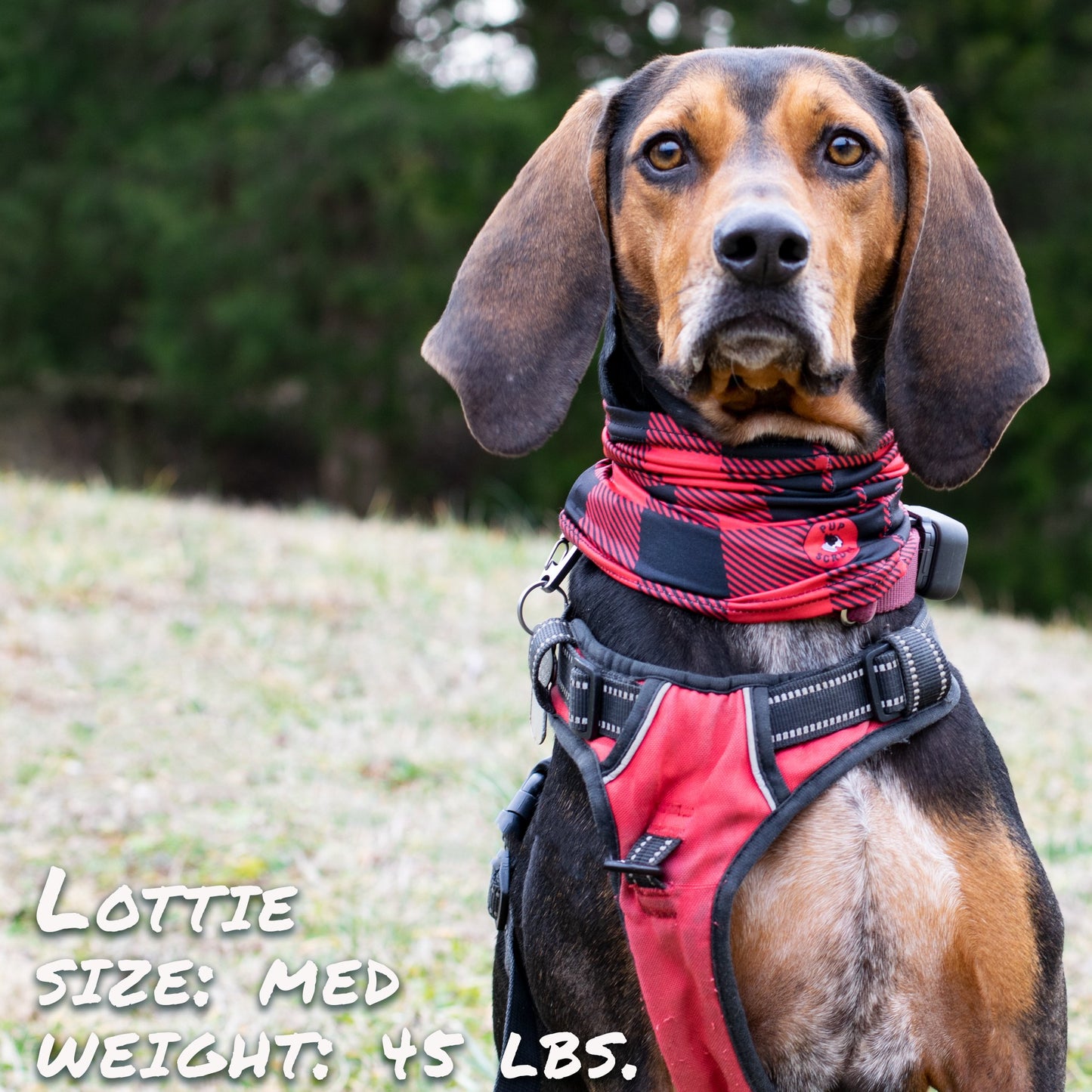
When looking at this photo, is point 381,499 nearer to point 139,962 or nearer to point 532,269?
point 139,962

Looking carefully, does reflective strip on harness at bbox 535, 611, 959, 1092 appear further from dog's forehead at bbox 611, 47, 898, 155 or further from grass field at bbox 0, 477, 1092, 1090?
grass field at bbox 0, 477, 1092, 1090

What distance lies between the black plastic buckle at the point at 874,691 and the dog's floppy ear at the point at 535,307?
0.65 m

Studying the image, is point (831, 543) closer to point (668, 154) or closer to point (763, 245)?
point (763, 245)

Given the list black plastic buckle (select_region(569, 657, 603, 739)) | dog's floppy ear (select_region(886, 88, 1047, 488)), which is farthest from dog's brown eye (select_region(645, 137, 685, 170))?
black plastic buckle (select_region(569, 657, 603, 739))

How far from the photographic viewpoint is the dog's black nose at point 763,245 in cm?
201

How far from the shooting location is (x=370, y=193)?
13.6 m

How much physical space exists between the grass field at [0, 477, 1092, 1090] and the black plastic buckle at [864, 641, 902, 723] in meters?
1.53

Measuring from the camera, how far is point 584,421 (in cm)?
1330

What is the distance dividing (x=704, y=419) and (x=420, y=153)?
10928mm

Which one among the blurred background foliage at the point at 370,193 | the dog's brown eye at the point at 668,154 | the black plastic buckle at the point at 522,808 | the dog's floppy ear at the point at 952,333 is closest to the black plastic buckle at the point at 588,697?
the black plastic buckle at the point at 522,808

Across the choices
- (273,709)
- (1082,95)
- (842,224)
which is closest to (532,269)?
(842,224)

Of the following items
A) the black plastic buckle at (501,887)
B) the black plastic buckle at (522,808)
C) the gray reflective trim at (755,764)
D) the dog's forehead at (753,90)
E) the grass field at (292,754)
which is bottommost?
the grass field at (292,754)

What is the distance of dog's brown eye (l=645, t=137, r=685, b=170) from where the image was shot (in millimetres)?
2256

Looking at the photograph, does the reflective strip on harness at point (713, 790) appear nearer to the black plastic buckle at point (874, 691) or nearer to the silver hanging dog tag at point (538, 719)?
the black plastic buckle at point (874, 691)
